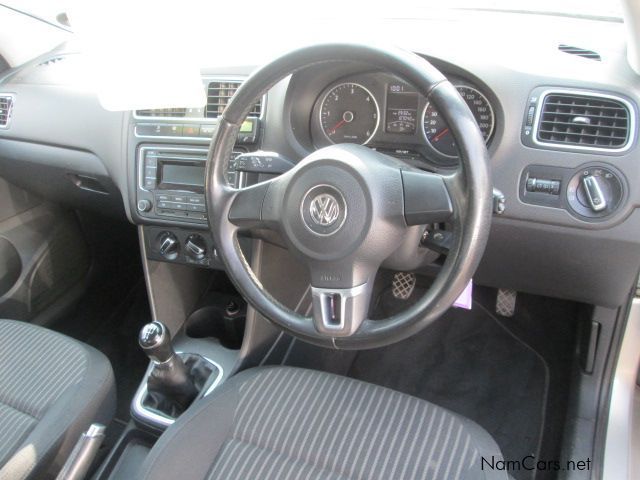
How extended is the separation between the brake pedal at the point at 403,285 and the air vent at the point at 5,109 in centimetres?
132

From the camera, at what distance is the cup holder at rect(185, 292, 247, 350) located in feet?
5.36

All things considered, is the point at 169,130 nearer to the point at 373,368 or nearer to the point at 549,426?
the point at 373,368

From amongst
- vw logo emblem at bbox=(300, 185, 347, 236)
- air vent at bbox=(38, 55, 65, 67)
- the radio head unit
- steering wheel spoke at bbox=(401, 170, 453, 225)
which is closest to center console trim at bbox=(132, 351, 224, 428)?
the radio head unit

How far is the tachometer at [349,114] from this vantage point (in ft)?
4.12

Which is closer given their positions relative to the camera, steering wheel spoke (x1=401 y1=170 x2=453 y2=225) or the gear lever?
steering wheel spoke (x1=401 y1=170 x2=453 y2=225)

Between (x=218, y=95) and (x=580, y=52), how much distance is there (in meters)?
0.79

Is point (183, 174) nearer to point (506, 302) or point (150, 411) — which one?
point (150, 411)

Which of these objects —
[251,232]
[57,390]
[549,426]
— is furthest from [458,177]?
[549,426]

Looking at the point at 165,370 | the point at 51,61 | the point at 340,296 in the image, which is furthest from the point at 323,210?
the point at 51,61

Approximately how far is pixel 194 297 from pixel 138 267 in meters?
0.61

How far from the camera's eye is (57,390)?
1.20 m

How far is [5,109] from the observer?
5.96 feet

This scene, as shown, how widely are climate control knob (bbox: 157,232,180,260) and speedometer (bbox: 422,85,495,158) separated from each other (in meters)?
0.69

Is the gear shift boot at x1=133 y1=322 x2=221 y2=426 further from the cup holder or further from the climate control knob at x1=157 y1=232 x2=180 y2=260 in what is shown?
the climate control knob at x1=157 y1=232 x2=180 y2=260
